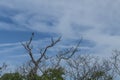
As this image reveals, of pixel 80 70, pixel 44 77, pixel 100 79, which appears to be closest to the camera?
pixel 44 77

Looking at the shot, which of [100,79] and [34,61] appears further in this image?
[100,79]

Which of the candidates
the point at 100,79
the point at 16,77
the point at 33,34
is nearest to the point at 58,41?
the point at 33,34

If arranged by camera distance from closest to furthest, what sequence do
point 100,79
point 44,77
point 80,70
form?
1. point 44,77
2. point 100,79
3. point 80,70

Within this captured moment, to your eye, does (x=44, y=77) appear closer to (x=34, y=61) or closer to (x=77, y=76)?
(x=34, y=61)

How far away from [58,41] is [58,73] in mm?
3112

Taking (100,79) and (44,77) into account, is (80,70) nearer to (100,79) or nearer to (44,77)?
(100,79)

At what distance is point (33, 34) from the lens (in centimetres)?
3716

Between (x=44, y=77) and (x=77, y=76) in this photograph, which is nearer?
(x=44, y=77)

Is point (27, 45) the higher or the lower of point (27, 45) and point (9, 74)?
the higher

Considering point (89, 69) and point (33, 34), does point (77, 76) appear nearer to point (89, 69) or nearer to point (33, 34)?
point (89, 69)

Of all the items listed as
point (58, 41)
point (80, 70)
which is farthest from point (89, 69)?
point (58, 41)

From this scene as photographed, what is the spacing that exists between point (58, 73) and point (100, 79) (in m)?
9.78

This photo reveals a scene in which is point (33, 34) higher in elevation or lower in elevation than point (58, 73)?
higher

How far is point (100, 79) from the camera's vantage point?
45.5m
